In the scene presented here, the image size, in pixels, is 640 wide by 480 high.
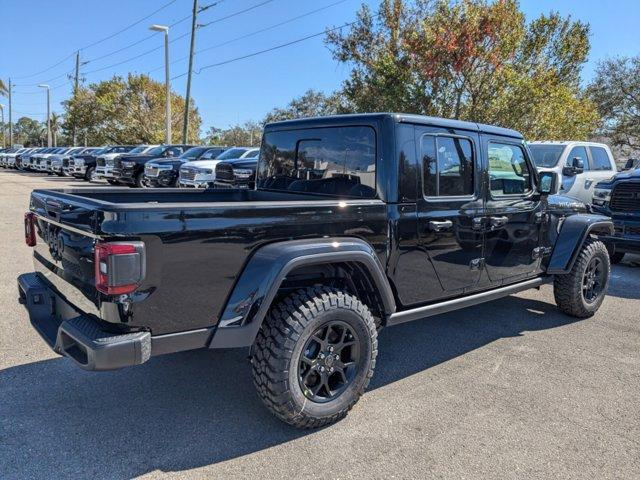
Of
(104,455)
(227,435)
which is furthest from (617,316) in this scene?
(104,455)

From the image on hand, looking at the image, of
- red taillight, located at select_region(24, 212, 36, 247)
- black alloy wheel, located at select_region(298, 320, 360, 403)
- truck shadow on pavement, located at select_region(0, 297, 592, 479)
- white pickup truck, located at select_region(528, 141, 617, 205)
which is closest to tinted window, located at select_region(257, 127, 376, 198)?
black alloy wheel, located at select_region(298, 320, 360, 403)

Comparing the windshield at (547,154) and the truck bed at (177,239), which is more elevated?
the windshield at (547,154)

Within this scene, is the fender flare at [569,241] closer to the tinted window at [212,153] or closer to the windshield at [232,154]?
the windshield at [232,154]

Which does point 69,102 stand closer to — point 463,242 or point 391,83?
point 391,83

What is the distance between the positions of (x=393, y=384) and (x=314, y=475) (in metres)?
1.23

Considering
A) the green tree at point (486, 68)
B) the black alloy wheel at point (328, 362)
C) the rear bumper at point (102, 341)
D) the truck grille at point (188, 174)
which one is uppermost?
the green tree at point (486, 68)

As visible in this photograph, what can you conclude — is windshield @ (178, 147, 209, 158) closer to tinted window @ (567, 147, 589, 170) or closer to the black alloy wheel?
tinted window @ (567, 147, 589, 170)

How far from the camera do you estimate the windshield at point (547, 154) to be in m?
9.91

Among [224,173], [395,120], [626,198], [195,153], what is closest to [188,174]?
[224,173]

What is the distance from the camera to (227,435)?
2.99 meters

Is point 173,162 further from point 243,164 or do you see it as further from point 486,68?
point 486,68

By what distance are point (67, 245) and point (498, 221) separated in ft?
10.3

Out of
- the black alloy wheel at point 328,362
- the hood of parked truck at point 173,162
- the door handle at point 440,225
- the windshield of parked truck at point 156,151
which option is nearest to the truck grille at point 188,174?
the hood of parked truck at point 173,162

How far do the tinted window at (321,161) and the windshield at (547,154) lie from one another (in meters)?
7.27
